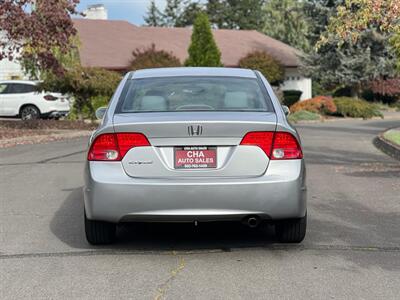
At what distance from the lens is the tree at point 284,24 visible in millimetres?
61406

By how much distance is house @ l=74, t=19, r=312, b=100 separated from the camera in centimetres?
3884

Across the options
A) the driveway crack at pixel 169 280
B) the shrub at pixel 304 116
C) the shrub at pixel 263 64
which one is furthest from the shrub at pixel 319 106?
the driveway crack at pixel 169 280

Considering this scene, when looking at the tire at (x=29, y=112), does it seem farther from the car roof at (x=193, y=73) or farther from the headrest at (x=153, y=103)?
the headrest at (x=153, y=103)

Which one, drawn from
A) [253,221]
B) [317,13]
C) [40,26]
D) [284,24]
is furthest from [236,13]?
[253,221]

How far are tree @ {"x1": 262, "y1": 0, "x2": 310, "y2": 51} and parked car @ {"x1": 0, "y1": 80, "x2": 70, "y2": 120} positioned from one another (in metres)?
36.1

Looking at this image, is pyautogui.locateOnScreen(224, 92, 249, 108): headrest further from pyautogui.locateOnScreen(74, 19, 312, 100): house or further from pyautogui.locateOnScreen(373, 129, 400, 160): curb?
pyautogui.locateOnScreen(74, 19, 312, 100): house

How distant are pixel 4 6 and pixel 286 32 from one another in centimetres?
4556

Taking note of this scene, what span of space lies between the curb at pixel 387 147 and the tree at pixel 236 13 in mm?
58744

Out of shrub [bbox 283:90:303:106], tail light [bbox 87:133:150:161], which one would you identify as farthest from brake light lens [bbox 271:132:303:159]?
shrub [bbox 283:90:303:106]

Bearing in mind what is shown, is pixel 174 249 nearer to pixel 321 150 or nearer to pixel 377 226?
pixel 377 226

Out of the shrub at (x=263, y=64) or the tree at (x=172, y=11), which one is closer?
the shrub at (x=263, y=64)

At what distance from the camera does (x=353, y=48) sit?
130ft

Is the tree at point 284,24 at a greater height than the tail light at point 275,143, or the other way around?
the tail light at point 275,143

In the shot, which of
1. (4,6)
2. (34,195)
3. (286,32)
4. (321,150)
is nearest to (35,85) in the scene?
(4,6)
